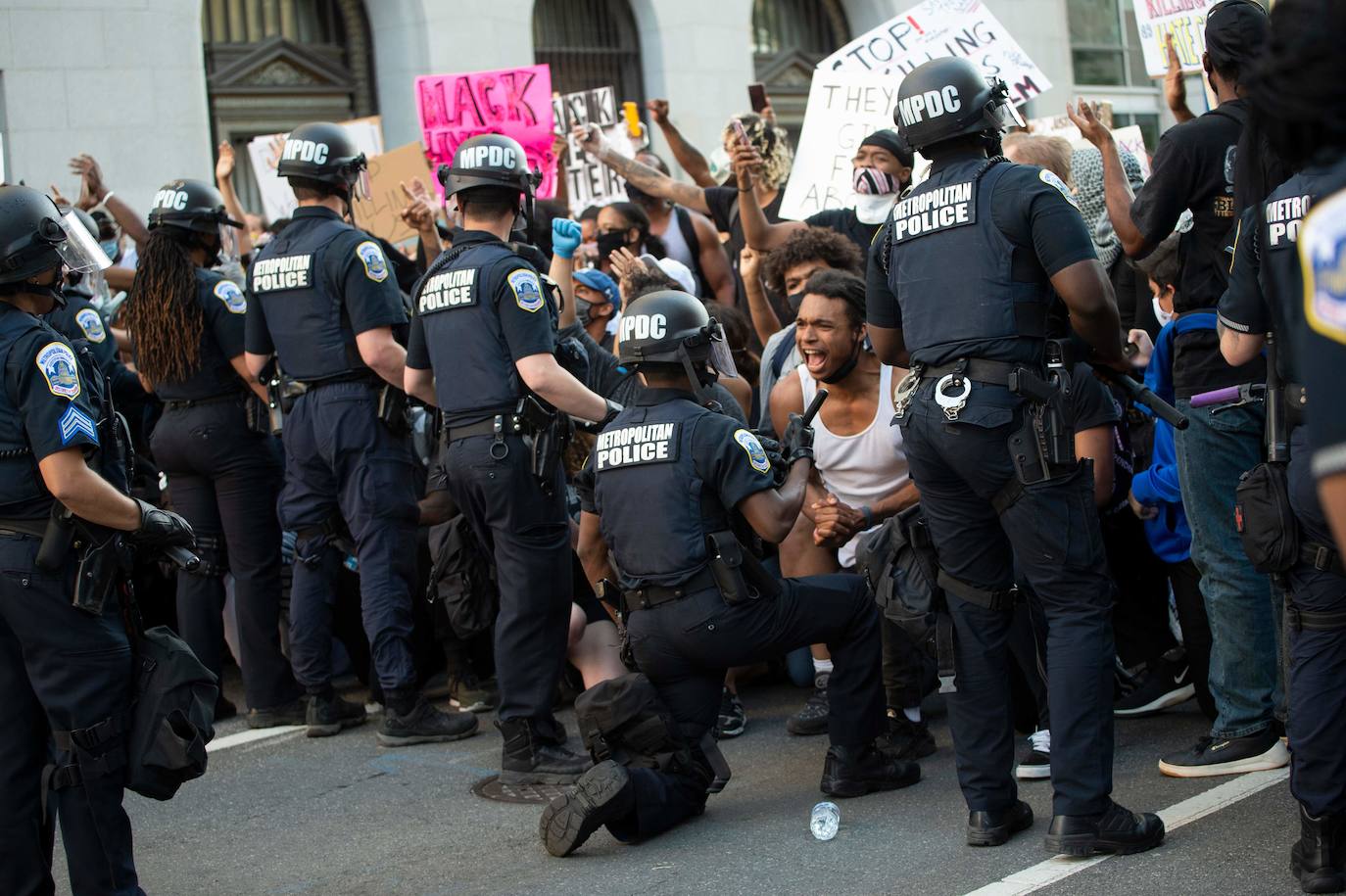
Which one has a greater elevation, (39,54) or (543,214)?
(39,54)

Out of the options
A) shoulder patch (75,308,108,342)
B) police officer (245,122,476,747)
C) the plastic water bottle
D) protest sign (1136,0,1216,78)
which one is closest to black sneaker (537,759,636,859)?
the plastic water bottle

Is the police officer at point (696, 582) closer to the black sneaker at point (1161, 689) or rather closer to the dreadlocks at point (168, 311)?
the black sneaker at point (1161, 689)

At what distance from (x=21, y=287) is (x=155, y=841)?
2.10m

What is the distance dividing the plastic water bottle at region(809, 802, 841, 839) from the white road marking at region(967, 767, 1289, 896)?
68 cm

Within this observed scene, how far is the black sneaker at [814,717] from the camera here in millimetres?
6000

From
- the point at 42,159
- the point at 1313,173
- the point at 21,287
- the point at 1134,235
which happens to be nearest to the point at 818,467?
the point at 1134,235

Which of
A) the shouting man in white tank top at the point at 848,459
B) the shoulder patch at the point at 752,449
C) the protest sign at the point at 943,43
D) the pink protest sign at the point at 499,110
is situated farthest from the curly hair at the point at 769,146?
the shoulder patch at the point at 752,449

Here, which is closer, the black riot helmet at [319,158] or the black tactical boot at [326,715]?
the black riot helmet at [319,158]

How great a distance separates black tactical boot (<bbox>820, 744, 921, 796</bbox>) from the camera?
514 centimetres

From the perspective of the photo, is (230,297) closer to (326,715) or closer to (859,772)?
(326,715)

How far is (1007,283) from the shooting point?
14.2ft

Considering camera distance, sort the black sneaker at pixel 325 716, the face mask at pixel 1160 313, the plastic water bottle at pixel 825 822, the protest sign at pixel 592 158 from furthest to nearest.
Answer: the protest sign at pixel 592 158, the black sneaker at pixel 325 716, the face mask at pixel 1160 313, the plastic water bottle at pixel 825 822

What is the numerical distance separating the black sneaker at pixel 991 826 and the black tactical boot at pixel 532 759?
1.60 metres

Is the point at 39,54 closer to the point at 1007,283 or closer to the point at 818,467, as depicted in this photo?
the point at 818,467
